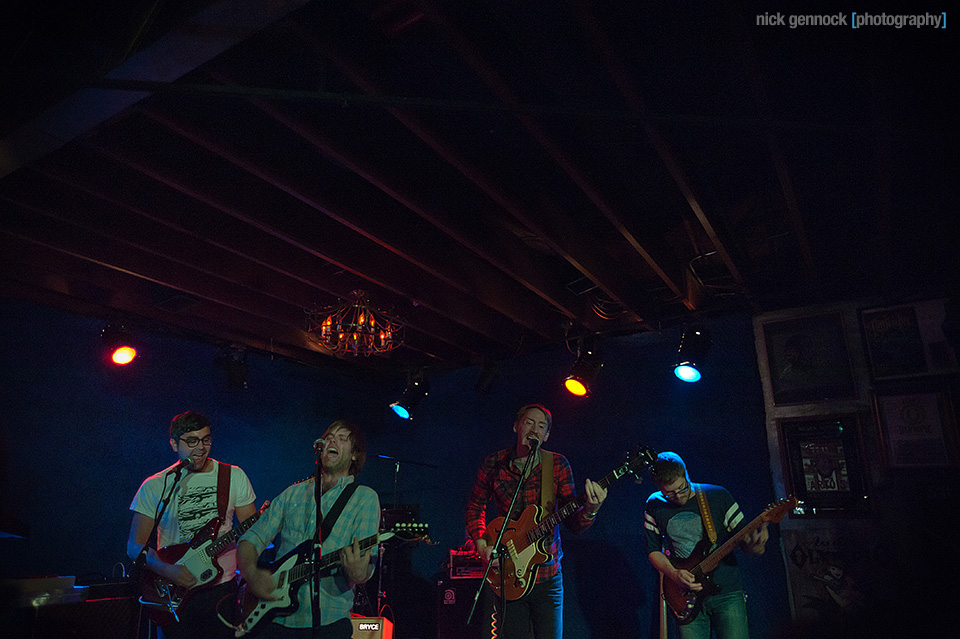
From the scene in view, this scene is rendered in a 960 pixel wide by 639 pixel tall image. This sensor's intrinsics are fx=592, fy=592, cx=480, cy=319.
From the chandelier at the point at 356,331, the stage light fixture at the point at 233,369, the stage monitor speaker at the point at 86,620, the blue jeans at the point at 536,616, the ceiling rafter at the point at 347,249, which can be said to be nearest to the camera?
the ceiling rafter at the point at 347,249

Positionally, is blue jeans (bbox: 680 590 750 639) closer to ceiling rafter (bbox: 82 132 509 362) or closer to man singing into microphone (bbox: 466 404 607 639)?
man singing into microphone (bbox: 466 404 607 639)

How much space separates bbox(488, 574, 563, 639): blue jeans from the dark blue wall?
76.4 inches

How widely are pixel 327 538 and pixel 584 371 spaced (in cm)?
349

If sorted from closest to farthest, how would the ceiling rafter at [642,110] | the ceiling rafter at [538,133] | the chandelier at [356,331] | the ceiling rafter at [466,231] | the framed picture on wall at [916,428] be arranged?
the ceiling rafter at [642,110] < the ceiling rafter at [538,133] < the ceiling rafter at [466,231] < the framed picture on wall at [916,428] < the chandelier at [356,331]

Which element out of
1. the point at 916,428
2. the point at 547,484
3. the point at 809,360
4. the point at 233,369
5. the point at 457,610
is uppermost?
the point at 233,369

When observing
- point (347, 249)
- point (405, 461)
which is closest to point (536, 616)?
point (405, 461)

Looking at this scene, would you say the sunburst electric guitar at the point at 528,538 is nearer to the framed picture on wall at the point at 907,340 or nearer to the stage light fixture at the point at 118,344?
the framed picture on wall at the point at 907,340

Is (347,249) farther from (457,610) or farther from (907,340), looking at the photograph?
(907,340)

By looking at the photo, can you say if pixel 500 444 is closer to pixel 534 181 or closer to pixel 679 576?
pixel 679 576

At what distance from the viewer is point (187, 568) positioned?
4.18 m

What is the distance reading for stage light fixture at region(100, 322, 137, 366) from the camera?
5.73 meters

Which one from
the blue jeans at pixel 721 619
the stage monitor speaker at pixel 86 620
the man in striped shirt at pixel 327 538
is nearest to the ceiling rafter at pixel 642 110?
the man in striped shirt at pixel 327 538

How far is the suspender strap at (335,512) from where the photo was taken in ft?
10.8

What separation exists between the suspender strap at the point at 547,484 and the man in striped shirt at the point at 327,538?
1.60 metres
